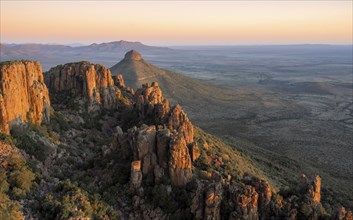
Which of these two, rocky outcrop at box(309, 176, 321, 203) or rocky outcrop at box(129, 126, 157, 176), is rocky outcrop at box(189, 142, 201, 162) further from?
rocky outcrop at box(309, 176, 321, 203)

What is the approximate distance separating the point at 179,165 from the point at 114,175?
16.1ft

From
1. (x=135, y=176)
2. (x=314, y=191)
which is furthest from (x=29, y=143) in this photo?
(x=314, y=191)

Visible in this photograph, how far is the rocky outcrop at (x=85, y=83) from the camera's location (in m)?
45.5

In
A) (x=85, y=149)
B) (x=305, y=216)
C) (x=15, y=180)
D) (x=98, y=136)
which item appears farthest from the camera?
(x=98, y=136)

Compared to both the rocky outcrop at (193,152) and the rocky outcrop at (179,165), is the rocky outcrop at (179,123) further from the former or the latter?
the rocky outcrop at (179,165)

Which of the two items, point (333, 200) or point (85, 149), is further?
point (333, 200)

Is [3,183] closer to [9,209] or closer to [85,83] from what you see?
[9,209]

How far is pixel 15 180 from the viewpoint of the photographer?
21516 millimetres

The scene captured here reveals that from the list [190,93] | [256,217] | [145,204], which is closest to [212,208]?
[256,217]

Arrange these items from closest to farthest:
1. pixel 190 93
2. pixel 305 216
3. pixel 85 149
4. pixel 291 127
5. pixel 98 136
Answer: pixel 305 216 → pixel 85 149 → pixel 98 136 → pixel 291 127 → pixel 190 93

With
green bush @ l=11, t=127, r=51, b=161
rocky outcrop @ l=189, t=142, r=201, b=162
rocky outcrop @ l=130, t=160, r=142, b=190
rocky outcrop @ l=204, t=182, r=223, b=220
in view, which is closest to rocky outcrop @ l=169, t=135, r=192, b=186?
rocky outcrop @ l=130, t=160, r=142, b=190

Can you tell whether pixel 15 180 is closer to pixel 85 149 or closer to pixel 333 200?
pixel 85 149

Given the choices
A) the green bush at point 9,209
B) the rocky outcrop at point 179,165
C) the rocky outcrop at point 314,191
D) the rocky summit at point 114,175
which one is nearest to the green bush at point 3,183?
the rocky summit at point 114,175

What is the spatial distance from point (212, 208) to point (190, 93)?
4644 inches
